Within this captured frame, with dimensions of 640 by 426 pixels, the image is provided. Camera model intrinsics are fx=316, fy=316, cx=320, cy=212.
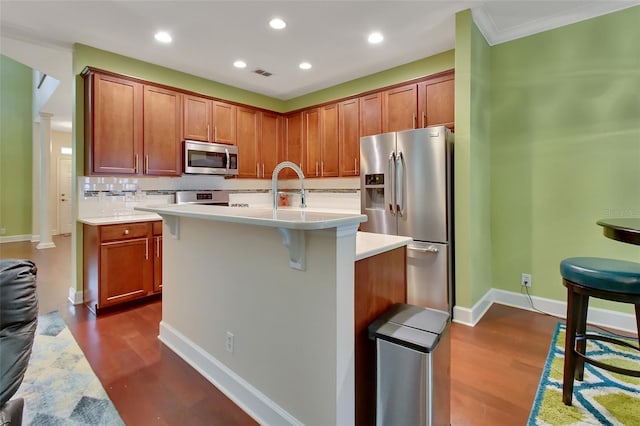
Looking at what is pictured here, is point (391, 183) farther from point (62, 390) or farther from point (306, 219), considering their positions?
point (62, 390)

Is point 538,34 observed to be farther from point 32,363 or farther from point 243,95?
point 32,363

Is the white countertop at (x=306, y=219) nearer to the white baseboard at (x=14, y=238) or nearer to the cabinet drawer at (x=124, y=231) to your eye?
the cabinet drawer at (x=124, y=231)

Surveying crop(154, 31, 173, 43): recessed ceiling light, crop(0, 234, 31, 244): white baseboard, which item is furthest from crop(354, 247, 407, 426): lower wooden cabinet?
crop(0, 234, 31, 244): white baseboard

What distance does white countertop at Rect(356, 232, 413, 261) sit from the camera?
1487mm

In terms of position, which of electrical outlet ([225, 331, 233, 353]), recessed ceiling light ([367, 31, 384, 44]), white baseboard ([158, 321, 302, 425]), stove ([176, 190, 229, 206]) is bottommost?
white baseboard ([158, 321, 302, 425])

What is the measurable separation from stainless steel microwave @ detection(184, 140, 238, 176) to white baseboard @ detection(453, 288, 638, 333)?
3298 millimetres

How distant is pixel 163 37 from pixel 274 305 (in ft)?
9.88

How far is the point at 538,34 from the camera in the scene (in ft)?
9.93

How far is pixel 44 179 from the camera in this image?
6527 mm

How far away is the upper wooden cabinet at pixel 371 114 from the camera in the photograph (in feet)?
13.2

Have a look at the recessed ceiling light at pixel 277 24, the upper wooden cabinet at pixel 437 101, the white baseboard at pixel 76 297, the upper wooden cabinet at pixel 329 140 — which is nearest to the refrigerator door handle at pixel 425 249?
the upper wooden cabinet at pixel 437 101

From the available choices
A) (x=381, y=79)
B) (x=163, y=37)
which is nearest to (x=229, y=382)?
(x=163, y=37)

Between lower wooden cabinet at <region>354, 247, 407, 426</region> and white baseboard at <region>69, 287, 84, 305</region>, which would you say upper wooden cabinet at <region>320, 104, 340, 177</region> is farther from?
white baseboard at <region>69, 287, 84, 305</region>

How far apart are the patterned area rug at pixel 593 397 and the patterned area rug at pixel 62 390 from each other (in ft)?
7.59
